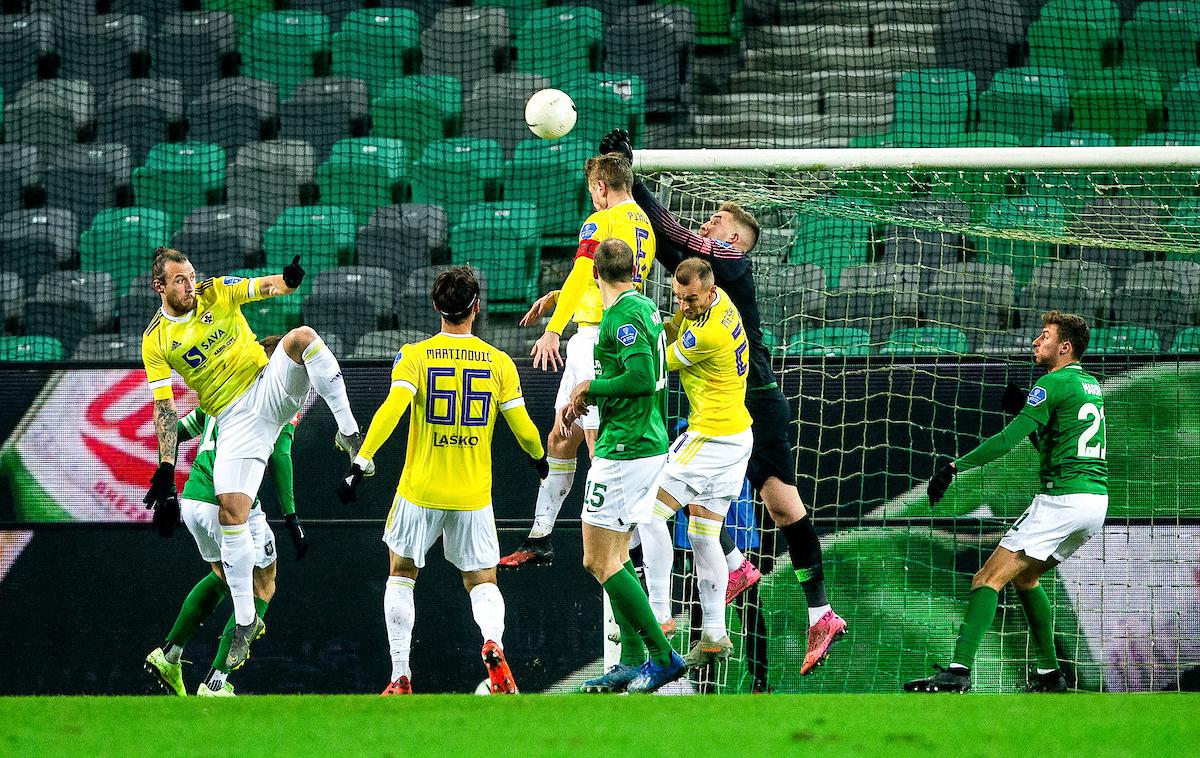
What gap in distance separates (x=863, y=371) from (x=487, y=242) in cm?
363

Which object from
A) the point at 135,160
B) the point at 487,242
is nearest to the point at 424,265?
the point at 487,242

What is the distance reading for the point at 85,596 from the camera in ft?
26.1

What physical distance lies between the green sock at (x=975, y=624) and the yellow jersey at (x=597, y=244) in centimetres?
242

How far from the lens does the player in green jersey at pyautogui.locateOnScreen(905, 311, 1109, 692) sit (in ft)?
21.3

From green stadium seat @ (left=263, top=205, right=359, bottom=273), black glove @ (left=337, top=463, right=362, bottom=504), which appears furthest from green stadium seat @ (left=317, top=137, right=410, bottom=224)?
black glove @ (left=337, top=463, right=362, bottom=504)

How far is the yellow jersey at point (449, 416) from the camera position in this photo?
6.10 m

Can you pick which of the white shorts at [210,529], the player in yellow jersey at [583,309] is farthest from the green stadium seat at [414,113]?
the white shorts at [210,529]

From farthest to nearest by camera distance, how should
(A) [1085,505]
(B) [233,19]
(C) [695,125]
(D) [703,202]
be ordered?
(B) [233,19]
(C) [695,125]
(D) [703,202]
(A) [1085,505]

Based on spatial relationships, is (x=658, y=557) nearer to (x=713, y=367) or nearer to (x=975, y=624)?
(x=713, y=367)

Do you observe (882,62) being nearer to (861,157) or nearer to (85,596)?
(861,157)

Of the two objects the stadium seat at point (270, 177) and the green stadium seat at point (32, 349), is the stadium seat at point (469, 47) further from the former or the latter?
the green stadium seat at point (32, 349)

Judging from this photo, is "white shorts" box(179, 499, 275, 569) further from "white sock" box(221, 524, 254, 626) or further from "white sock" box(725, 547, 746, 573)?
"white sock" box(725, 547, 746, 573)

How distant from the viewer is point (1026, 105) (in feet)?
36.2

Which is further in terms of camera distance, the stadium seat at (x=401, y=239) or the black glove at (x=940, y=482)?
the stadium seat at (x=401, y=239)
